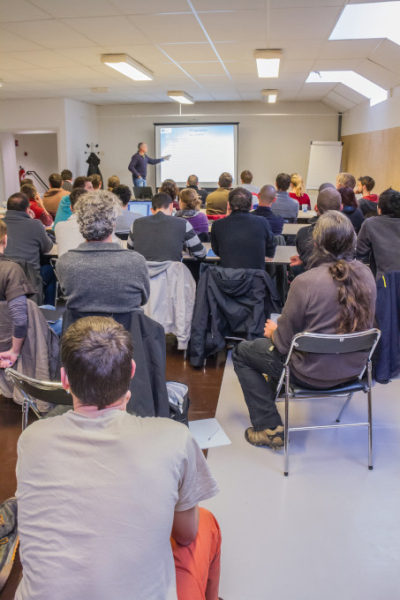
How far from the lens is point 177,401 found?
2.36 meters

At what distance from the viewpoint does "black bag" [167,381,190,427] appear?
92.6 inches

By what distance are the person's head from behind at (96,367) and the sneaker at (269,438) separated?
1568 mm

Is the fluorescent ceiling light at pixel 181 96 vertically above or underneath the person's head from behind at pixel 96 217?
above

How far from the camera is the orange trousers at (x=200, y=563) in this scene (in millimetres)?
1140

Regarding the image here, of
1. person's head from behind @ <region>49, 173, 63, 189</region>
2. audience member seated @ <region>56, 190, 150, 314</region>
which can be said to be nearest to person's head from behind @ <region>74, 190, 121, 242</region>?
audience member seated @ <region>56, 190, 150, 314</region>

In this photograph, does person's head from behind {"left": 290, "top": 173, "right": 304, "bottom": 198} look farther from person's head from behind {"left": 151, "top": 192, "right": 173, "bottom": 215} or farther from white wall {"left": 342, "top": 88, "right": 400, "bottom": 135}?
person's head from behind {"left": 151, "top": 192, "right": 173, "bottom": 215}

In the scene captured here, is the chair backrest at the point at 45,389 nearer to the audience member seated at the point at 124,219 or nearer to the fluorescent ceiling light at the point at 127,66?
the audience member seated at the point at 124,219

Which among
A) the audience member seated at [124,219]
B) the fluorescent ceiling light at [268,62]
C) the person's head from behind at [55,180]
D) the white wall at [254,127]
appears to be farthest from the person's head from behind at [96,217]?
the white wall at [254,127]

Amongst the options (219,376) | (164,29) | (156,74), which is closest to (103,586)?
(219,376)

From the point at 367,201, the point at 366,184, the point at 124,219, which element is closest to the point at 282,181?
the point at 367,201

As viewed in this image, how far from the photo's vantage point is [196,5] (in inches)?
162

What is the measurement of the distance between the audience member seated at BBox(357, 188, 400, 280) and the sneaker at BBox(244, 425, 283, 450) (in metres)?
1.28

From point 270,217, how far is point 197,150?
7454 mm

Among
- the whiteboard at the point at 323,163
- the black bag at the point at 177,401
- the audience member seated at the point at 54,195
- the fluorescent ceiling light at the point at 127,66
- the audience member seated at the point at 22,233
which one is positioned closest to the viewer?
the black bag at the point at 177,401
